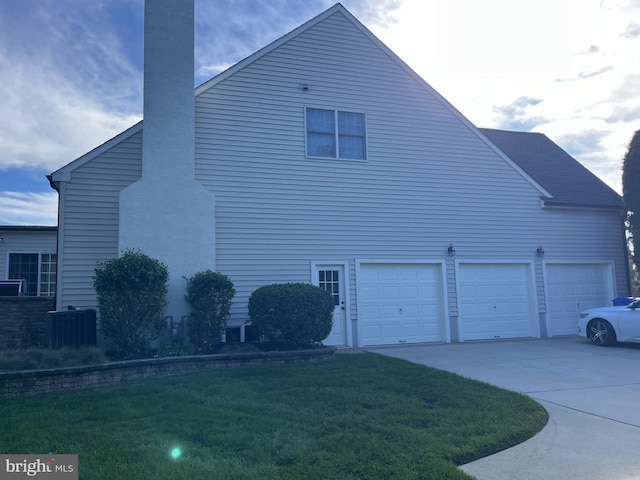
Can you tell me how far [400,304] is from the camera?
43.0 feet

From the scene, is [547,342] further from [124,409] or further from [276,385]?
[124,409]

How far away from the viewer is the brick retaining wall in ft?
36.6

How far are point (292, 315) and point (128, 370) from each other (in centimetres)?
318

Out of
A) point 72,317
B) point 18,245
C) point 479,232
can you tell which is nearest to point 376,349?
point 479,232

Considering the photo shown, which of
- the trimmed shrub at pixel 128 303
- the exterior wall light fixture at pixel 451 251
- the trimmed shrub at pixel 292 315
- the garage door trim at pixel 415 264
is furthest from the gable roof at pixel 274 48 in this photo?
the trimmed shrub at pixel 292 315

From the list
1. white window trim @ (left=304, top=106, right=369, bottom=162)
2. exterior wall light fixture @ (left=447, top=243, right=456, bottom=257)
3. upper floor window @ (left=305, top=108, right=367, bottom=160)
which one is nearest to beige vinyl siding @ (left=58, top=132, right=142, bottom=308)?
white window trim @ (left=304, top=106, right=369, bottom=162)

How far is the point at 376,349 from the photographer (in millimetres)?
12125

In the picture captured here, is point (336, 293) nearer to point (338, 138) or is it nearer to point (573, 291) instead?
point (338, 138)

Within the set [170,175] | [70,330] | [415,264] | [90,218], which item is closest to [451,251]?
[415,264]

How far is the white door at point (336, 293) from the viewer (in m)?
12.3

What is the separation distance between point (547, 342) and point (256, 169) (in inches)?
345

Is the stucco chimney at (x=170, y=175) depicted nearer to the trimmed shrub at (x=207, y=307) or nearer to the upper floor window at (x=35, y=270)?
the trimmed shrub at (x=207, y=307)

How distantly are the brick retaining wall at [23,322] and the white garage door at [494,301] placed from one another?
10249 millimetres

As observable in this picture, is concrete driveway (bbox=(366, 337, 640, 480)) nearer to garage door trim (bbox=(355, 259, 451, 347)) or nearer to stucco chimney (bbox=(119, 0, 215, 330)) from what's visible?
garage door trim (bbox=(355, 259, 451, 347))
